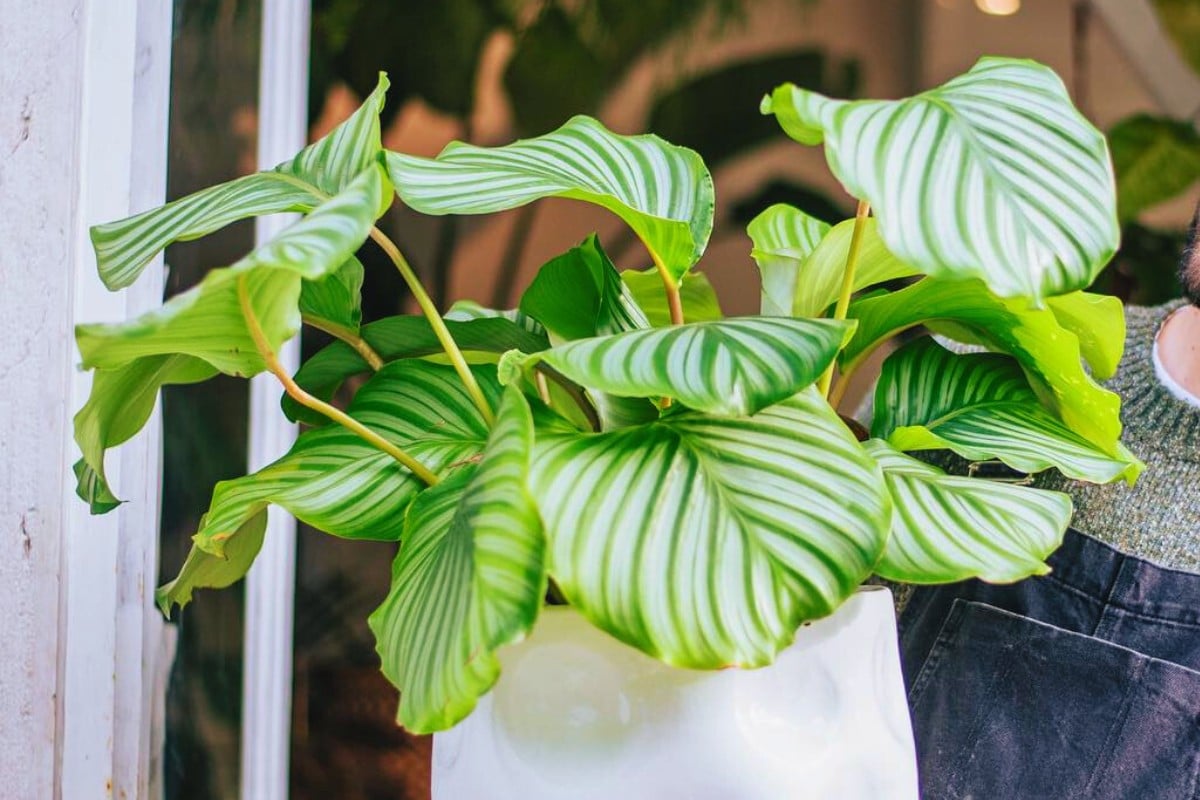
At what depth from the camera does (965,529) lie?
475mm

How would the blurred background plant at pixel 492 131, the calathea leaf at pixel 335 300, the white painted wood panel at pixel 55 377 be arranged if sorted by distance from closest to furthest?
the calathea leaf at pixel 335 300 → the white painted wood panel at pixel 55 377 → the blurred background plant at pixel 492 131

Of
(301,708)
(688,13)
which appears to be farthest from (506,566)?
(688,13)

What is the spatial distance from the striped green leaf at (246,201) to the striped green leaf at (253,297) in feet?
0.19

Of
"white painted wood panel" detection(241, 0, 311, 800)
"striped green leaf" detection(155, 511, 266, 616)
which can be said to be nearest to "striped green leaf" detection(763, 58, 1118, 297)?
"striped green leaf" detection(155, 511, 266, 616)

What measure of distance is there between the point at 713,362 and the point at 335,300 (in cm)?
27

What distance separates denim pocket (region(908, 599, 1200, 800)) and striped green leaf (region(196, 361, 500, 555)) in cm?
49

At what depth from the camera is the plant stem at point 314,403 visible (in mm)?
438

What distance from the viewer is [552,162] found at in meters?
0.53

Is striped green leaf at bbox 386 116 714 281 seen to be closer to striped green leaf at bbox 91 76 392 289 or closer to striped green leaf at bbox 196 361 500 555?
striped green leaf at bbox 91 76 392 289

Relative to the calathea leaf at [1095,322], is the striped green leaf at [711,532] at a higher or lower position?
lower

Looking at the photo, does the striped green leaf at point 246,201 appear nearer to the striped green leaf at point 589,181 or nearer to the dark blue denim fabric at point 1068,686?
the striped green leaf at point 589,181

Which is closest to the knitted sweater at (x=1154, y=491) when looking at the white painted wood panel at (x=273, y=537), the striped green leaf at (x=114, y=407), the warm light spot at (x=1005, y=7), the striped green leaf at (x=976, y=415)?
the striped green leaf at (x=976, y=415)

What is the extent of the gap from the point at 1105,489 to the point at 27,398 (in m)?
0.77

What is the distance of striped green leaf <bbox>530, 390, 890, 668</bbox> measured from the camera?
1.31 ft
